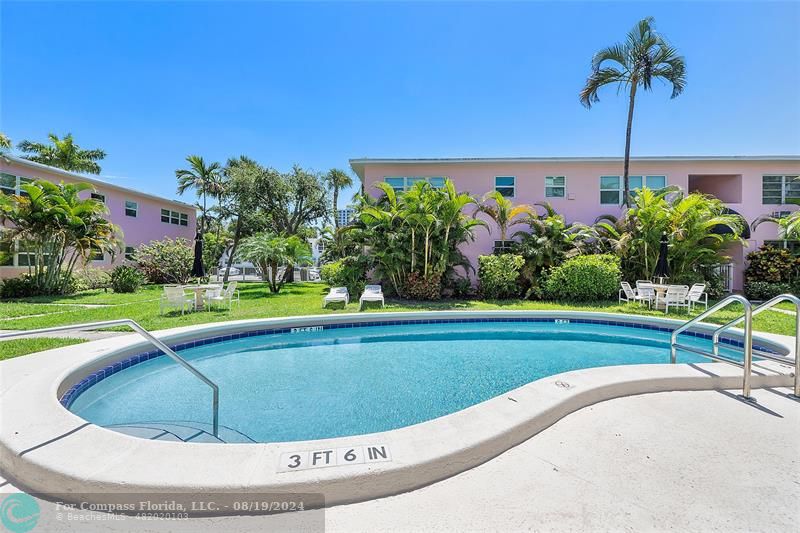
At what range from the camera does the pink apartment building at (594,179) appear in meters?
16.0

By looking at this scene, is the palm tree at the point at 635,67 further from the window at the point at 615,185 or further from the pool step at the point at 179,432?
the pool step at the point at 179,432

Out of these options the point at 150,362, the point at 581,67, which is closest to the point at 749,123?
the point at 581,67

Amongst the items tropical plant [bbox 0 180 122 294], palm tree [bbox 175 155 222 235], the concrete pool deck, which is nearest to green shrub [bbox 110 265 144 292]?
tropical plant [bbox 0 180 122 294]

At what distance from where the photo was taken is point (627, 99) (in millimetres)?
15594

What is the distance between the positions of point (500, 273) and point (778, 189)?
48.9ft

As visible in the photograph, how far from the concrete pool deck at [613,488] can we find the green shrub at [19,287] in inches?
689

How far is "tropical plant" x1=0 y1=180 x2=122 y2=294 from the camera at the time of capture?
13280 millimetres

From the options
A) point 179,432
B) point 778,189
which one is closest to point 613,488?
point 179,432

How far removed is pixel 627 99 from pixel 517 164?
5629mm

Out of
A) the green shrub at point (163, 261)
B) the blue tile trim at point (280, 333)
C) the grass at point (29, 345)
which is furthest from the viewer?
the green shrub at point (163, 261)

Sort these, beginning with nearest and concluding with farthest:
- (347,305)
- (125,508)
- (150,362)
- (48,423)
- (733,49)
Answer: (125,508), (48,423), (150,362), (733,49), (347,305)

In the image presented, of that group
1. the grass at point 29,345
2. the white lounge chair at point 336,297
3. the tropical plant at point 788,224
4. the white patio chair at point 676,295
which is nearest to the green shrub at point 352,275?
the white lounge chair at point 336,297

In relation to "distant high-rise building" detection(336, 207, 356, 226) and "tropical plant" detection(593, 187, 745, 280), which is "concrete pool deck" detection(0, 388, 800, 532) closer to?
"tropical plant" detection(593, 187, 745, 280)

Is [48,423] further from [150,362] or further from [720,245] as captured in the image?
[720,245]
